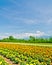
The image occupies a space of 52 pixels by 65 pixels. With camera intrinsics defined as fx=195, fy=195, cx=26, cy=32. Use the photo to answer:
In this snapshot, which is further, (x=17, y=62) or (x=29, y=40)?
(x=29, y=40)

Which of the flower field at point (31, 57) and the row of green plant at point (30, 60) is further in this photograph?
the flower field at point (31, 57)

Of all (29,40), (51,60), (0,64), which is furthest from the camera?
(29,40)

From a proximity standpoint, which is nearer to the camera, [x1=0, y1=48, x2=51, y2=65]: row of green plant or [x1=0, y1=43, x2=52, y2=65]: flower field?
[x1=0, y1=48, x2=51, y2=65]: row of green plant

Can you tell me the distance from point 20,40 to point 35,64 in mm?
36823

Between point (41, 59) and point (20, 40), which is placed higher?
point (20, 40)

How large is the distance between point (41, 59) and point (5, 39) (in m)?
40.0

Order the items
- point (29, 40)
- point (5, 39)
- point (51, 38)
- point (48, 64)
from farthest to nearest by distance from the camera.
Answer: point (5, 39) → point (29, 40) → point (51, 38) → point (48, 64)

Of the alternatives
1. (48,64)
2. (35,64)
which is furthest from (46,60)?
(35,64)

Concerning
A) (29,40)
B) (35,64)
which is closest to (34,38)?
(29,40)

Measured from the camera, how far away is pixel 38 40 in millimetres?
44750

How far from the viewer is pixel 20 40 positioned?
48.0 meters

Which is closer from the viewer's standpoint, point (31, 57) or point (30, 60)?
point (30, 60)

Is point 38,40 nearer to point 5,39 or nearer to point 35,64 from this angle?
point 5,39

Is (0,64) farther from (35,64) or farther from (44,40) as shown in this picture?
(44,40)
